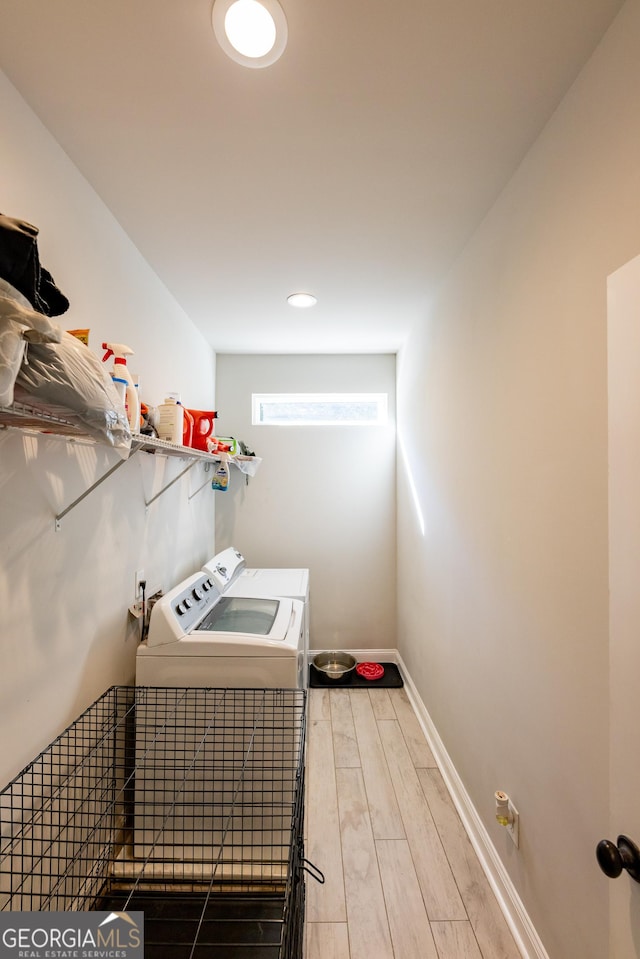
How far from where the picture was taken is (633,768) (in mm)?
752

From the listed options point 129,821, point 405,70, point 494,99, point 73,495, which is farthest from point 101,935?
point 494,99

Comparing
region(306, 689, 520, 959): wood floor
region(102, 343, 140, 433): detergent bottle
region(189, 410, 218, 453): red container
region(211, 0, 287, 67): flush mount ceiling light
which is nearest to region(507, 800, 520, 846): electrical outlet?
region(306, 689, 520, 959): wood floor

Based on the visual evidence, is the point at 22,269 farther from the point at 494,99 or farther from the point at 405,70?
the point at 494,99

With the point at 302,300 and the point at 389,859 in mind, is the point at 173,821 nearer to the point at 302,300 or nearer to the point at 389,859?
the point at 389,859

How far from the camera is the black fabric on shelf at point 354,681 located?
3.13 metres

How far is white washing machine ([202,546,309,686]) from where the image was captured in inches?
101

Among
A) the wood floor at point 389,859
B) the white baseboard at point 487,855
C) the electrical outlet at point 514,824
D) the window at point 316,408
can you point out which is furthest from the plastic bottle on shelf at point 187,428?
the white baseboard at point 487,855

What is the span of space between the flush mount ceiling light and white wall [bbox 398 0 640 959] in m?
0.77

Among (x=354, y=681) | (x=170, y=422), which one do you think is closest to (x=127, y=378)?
(x=170, y=422)

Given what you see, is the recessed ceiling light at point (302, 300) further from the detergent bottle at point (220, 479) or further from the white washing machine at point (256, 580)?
the white washing machine at point (256, 580)

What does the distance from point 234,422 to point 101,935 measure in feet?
9.67

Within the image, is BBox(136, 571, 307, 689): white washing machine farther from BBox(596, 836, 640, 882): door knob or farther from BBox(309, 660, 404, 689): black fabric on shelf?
BBox(309, 660, 404, 689): black fabric on shelf

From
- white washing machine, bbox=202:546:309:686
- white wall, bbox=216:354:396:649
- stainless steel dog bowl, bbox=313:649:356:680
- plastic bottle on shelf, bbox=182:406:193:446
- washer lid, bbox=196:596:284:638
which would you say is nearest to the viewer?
washer lid, bbox=196:596:284:638

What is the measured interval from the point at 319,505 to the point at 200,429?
4.99 ft
